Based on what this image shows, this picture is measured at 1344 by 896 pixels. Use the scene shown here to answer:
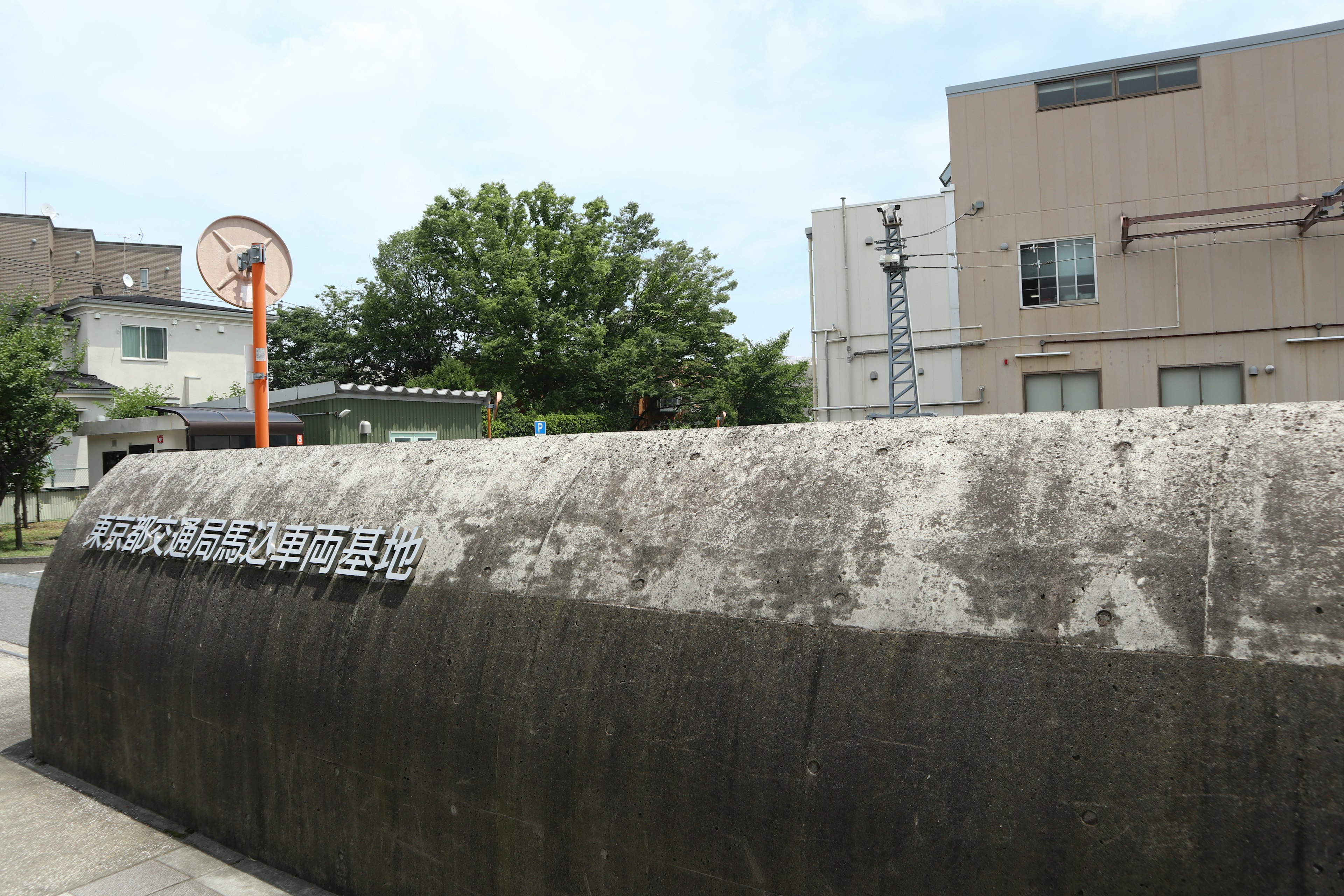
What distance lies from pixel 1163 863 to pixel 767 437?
1957 mm

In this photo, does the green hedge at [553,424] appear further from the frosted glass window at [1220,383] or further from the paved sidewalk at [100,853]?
the paved sidewalk at [100,853]

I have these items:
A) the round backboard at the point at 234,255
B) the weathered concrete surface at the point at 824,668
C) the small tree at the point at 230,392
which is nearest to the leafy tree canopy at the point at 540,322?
the small tree at the point at 230,392

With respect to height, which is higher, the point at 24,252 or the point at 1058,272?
the point at 24,252

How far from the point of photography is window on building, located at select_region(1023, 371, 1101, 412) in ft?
64.2

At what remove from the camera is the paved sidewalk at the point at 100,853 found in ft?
14.8

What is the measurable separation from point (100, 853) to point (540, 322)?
33905 mm

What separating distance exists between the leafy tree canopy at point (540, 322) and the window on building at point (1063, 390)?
61.5 feet

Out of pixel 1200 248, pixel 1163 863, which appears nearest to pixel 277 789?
pixel 1163 863

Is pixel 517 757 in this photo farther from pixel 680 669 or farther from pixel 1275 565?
pixel 1275 565

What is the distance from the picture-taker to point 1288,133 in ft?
59.9

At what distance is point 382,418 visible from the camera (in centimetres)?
2111

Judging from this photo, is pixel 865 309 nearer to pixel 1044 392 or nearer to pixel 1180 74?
pixel 1044 392

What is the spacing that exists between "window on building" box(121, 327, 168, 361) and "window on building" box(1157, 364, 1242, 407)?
35.0 meters

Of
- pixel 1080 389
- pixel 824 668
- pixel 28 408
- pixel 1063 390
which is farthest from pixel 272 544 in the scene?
pixel 28 408
